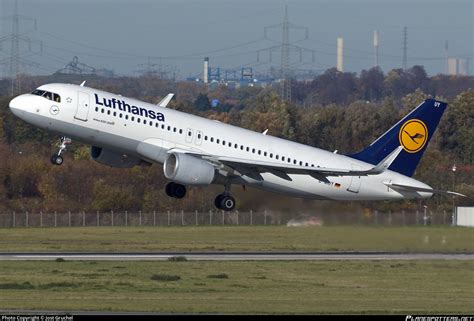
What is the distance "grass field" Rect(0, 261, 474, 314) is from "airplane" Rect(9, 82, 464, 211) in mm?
4917

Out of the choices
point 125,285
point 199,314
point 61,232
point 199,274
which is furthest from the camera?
point 61,232

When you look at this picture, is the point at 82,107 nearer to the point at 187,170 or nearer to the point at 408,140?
the point at 187,170

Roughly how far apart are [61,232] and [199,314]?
35.1m

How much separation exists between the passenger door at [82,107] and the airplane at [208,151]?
40 millimetres

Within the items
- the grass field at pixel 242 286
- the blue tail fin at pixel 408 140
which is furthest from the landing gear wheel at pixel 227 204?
the blue tail fin at pixel 408 140

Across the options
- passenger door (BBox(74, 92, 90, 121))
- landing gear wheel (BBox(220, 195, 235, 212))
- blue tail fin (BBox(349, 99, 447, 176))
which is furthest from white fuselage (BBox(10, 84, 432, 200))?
landing gear wheel (BBox(220, 195, 235, 212))

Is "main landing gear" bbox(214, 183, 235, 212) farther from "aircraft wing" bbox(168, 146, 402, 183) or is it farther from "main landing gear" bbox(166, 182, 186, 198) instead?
"main landing gear" bbox(166, 182, 186, 198)

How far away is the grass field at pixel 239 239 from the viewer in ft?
163

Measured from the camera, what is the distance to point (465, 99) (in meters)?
129

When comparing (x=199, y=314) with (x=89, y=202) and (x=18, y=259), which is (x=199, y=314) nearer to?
(x=18, y=259)

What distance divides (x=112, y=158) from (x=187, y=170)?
3678 millimetres

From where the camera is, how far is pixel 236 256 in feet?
168

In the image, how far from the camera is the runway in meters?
49.6

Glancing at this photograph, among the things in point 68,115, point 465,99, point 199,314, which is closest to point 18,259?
point 68,115
